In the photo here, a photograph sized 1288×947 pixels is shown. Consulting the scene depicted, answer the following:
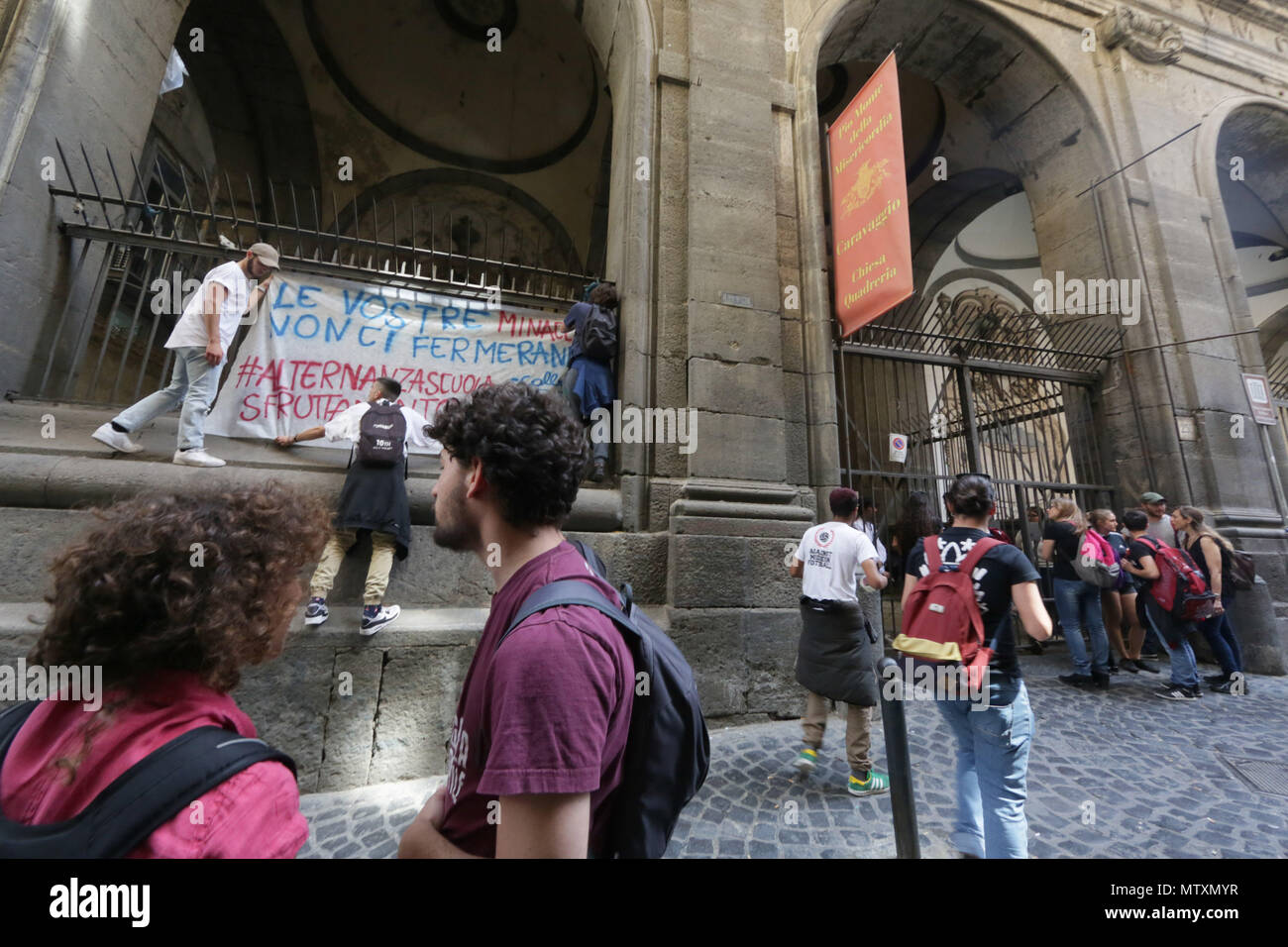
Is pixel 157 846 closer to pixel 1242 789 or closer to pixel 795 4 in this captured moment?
pixel 1242 789

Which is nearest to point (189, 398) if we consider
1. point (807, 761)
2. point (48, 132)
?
point (48, 132)

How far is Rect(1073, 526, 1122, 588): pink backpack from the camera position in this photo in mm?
5227

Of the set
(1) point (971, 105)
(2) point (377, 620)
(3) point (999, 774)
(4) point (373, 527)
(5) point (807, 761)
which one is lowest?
(5) point (807, 761)

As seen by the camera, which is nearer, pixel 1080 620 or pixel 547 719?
pixel 547 719

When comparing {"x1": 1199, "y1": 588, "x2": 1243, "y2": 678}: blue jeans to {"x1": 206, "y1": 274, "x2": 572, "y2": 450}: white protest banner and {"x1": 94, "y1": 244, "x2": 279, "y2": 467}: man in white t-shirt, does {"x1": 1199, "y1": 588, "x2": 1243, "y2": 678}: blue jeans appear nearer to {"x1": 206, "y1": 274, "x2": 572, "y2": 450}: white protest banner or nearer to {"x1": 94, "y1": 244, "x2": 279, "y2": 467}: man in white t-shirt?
{"x1": 206, "y1": 274, "x2": 572, "y2": 450}: white protest banner

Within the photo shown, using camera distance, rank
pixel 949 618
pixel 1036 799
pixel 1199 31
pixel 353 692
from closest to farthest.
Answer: pixel 949 618
pixel 1036 799
pixel 353 692
pixel 1199 31

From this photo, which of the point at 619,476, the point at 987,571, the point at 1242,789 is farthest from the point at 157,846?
the point at 1242,789

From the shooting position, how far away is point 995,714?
2254 mm

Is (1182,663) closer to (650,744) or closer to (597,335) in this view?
(597,335)

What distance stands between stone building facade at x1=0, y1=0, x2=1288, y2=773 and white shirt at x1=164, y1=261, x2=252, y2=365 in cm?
122

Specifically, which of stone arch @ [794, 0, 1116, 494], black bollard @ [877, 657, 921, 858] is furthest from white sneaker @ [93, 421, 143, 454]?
stone arch @ [794, 0, 1116, 494]

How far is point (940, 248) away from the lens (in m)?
12.4

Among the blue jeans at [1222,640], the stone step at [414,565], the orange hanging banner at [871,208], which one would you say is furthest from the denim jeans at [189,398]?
the blue jeans at [1222,640]

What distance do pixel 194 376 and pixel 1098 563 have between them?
25.4 ft
